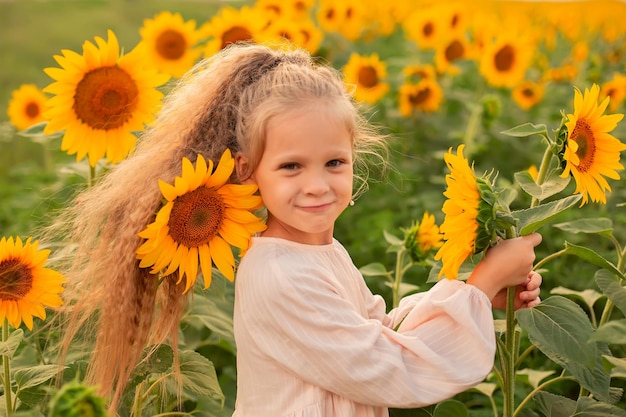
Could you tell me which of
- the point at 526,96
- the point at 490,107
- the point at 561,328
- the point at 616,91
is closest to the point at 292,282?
the point at 561,328

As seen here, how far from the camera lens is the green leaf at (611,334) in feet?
4.79

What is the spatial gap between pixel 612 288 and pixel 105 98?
1.23 metres

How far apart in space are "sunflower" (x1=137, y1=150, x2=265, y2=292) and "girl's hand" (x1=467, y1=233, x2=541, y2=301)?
0.41m

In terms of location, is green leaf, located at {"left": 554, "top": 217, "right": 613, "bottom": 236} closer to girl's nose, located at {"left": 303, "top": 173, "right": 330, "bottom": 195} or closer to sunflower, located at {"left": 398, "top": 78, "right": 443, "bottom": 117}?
girl's nose, located at {"left": 303, "top": 173, "right": 330, "bottom": 195}

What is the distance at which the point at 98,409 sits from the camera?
3.58 ft

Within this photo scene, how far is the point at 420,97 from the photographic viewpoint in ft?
14.0

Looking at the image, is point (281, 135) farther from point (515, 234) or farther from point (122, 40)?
point (122, 40)

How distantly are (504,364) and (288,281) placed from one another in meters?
0.48

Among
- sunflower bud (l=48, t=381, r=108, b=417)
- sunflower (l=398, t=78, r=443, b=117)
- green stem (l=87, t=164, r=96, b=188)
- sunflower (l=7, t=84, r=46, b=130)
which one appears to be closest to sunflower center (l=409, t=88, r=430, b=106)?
sunflower (l=398, t=78, r=443, b=117)

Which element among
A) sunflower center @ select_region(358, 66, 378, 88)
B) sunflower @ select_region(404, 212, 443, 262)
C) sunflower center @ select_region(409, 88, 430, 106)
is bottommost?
sunflower center @ select_region(409, 88, 430, 106)

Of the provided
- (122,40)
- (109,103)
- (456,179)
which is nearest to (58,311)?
(109,103)

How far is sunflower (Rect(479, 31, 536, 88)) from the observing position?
14.2ft

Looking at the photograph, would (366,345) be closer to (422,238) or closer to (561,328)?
(561,328)

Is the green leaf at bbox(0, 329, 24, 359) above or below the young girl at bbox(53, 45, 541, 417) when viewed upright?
below
